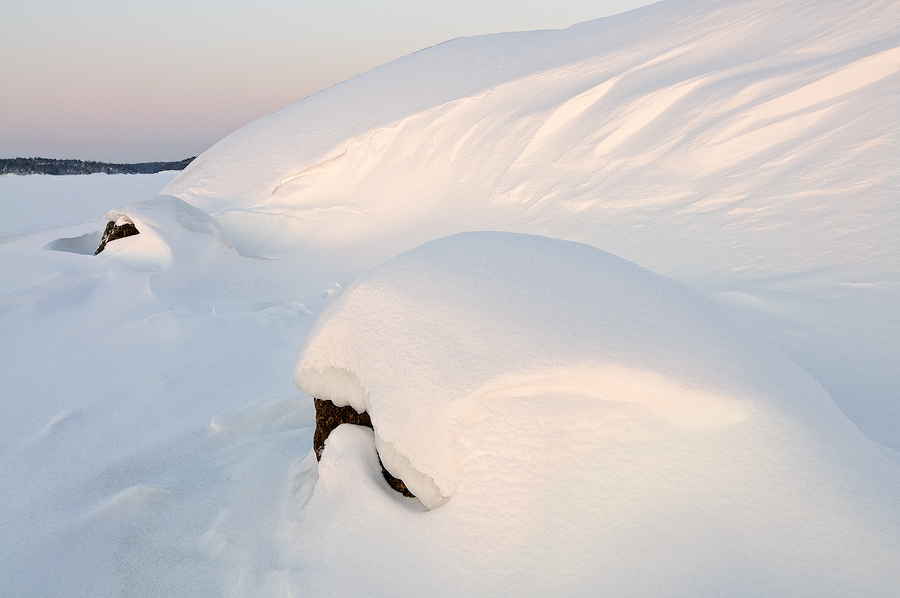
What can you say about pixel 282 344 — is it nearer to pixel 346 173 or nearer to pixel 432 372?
pixel 432 372

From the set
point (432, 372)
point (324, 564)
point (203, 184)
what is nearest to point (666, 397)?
point (432, 372)

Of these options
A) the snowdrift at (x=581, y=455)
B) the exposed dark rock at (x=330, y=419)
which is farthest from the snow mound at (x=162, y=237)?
the snowdrift at (x=581, y=455)

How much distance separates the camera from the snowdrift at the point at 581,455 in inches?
51.4

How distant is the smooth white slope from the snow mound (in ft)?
2.99

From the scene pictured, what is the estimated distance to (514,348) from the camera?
5.16 ft

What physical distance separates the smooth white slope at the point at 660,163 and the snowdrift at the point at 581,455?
94 cm

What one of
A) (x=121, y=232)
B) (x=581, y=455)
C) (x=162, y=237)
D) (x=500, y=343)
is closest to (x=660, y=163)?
(x=500, y=343)

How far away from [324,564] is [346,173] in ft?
18.7

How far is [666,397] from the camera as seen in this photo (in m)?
1.50

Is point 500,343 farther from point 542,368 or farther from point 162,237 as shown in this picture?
point 162,237

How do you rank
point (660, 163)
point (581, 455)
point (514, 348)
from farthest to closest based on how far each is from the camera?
point (660, 163) < point (514, 348) < point (581, 455)

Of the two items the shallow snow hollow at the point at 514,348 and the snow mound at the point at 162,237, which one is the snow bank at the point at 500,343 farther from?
the snow mound at the point at 162,237

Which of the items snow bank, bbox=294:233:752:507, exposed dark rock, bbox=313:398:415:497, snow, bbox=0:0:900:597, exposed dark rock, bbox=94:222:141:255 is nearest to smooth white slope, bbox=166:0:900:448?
snow, bbox=0:0:900:597

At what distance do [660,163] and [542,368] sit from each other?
3.49 m
